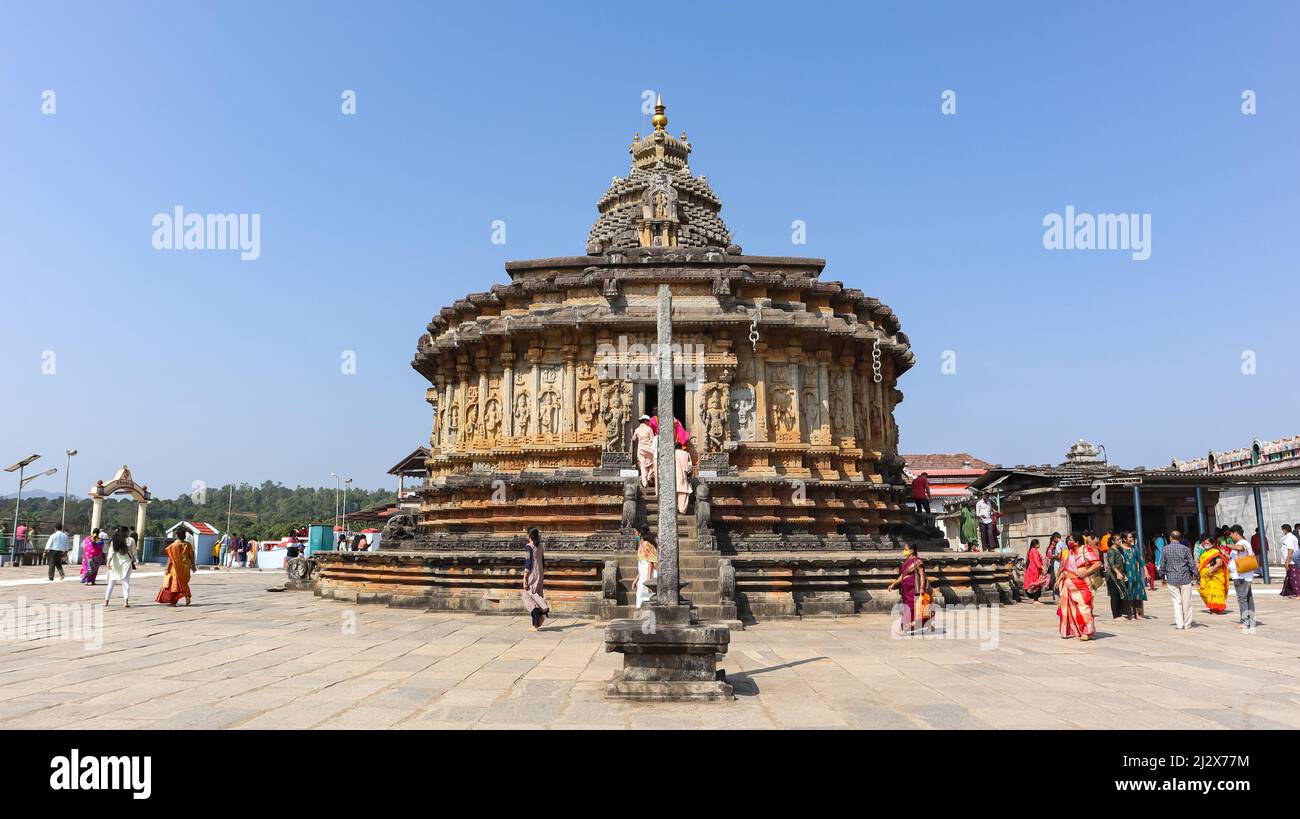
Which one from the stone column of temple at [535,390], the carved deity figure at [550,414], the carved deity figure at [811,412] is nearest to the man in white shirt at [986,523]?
the carved deity figure at [811,412]

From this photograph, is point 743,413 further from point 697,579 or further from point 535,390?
point 697,579

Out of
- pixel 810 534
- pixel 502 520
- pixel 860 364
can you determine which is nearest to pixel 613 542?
pixel 502 520

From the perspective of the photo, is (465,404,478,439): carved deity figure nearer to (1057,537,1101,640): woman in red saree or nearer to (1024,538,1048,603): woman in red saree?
(1024,538,1048,603): woman in red saree

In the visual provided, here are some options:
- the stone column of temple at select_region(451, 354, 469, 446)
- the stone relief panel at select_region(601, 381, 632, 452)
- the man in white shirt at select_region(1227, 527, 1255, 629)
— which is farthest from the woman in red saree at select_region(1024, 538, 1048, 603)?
the stone column of temple at select_region(451, 354, 469, 446)

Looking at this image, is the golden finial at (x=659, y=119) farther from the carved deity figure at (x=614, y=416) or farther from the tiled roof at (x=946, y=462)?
the tiled roof at (x=946, y=462)

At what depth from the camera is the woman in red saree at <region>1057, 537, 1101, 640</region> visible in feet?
36.4

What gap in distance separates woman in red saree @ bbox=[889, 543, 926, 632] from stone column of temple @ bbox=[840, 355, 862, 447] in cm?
755

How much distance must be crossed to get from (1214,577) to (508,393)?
15.4m

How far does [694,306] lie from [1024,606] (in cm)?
984

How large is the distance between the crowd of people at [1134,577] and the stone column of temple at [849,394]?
4.89m

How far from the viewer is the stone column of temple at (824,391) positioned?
18.8m

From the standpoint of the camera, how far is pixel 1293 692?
740cm

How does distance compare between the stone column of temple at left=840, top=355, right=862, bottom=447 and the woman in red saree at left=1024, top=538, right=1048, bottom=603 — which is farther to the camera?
the stone column of temple at left=840, top=355, right=862, bottom=447
